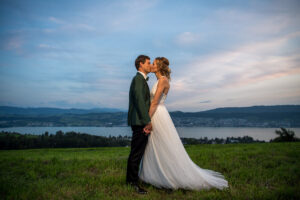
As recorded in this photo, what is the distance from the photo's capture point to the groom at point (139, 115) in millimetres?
4363

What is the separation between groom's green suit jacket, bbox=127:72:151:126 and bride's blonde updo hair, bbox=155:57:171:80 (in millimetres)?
656

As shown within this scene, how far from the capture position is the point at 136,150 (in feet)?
15.3

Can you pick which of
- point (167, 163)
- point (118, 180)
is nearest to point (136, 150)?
point (167, 163)

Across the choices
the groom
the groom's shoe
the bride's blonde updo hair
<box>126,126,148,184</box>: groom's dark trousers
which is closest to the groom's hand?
the groom

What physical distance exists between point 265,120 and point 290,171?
9276cm

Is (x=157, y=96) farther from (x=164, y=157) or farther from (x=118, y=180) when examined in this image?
(x=118, y=180)

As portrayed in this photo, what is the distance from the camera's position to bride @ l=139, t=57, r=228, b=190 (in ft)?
15.0

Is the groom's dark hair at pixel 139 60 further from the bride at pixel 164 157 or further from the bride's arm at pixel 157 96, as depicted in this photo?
the bride's arm at pixel 157 96

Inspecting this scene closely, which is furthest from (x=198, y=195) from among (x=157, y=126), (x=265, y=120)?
(x=265, y=120)

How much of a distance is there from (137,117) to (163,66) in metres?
1.52

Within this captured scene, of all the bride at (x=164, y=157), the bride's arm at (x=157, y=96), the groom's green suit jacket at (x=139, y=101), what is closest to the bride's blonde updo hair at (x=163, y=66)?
the bride at (x=164, y=157)

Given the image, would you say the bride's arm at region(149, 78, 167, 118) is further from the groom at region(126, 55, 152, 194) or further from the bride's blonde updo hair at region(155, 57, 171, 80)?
the bride's blonde updo hair at region(155, 57, 171, 80)

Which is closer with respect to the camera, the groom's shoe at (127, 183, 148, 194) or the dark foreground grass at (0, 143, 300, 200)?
the dark foreground grass at (0, 143, 300, 200)

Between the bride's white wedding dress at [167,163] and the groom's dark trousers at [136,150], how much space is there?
228 millimetres
